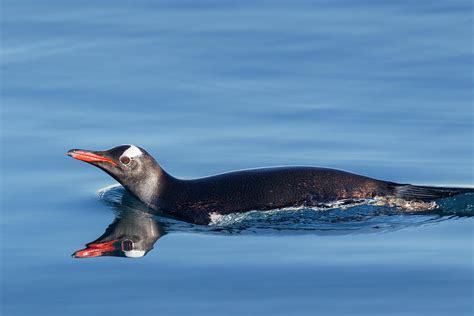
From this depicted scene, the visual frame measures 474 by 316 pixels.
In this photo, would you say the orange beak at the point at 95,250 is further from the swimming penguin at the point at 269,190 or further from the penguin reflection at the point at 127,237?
the swimming penguin at the point at 269,190

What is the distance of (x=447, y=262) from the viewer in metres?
11.3

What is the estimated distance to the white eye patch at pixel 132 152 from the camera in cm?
1341

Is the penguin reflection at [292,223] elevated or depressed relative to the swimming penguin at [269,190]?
depressed

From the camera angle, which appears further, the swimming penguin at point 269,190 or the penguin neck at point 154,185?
the penguin neck at point 154,185

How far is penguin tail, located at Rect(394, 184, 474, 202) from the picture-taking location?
509 inches

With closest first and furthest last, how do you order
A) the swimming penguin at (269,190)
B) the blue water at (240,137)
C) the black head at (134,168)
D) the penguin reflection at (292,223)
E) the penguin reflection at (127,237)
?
the blue water at (240,137)
the penguin reflection at (127,237)
the penguin reflection at (292,223)
the swimming penguin at (269,190)
the black head at (134,168)

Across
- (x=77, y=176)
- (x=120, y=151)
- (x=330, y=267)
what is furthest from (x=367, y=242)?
(x=77, y=176)

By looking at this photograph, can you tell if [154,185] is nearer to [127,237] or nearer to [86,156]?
[86,156]

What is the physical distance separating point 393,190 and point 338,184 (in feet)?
1.90

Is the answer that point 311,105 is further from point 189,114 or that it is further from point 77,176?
point 77,176

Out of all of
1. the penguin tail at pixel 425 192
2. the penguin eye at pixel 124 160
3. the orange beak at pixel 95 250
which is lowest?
the orange beak at pixel 95 250

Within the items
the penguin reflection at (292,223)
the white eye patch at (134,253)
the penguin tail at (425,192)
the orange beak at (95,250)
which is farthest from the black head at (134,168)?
the penguin tail at (425,192)

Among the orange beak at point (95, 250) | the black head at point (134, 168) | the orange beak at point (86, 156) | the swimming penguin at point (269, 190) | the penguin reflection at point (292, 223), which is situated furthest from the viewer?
the black head at point (134, 168)

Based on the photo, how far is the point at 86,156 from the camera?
1316 centimetres
